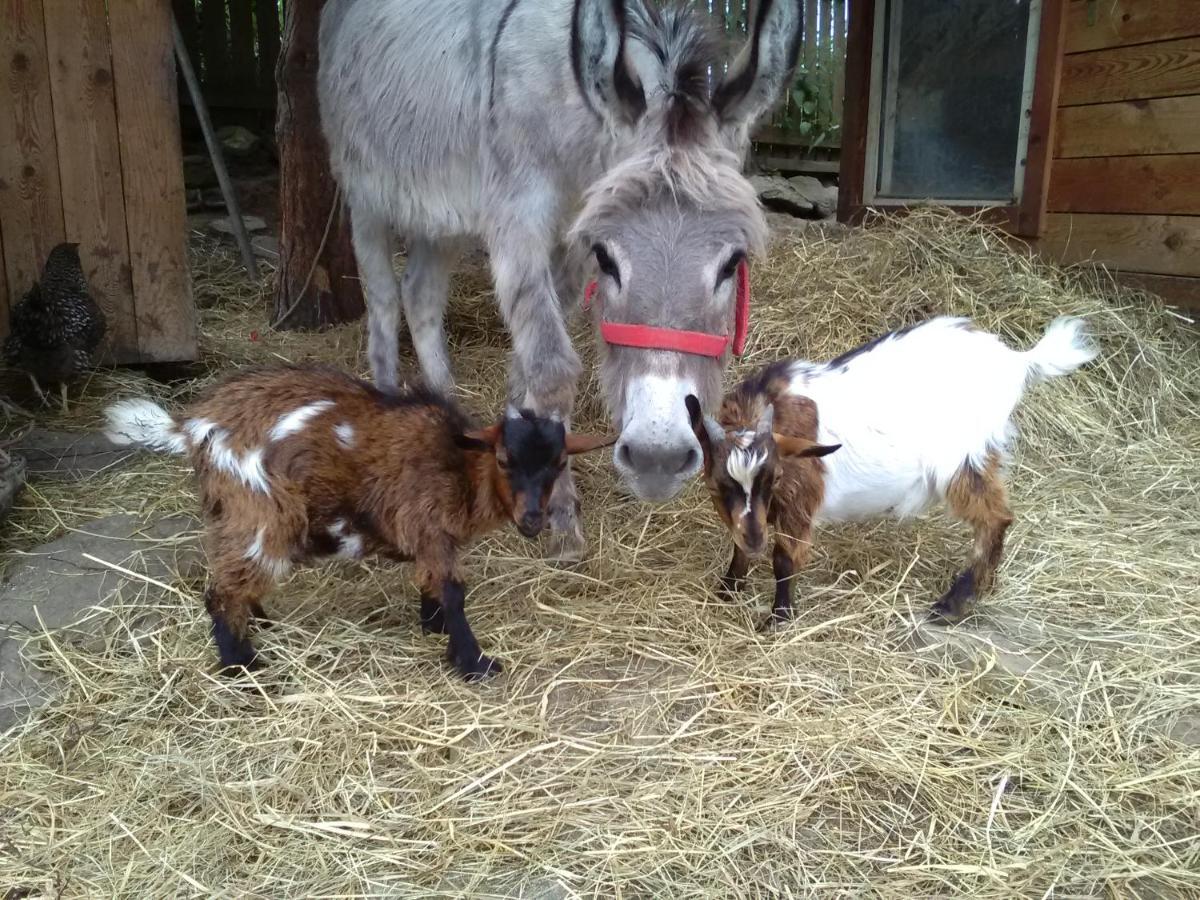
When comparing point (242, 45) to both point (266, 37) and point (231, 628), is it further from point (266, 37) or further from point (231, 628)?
point (231, 628)

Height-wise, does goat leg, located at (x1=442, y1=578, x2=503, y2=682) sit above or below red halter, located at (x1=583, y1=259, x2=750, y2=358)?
below

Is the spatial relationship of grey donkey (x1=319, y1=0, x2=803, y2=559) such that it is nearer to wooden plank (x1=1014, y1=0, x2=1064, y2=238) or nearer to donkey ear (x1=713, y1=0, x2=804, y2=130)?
donkey ear (x1=713, y1=0, x2=804, y2=130)

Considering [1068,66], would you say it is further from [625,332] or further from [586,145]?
[625,332]

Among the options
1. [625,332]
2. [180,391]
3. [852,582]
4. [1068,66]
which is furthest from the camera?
[1068,66]

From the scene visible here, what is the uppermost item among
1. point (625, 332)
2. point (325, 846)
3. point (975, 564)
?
point (625, 332)

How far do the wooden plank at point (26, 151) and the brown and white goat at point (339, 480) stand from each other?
260 cm

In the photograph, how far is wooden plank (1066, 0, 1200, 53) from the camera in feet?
15.9

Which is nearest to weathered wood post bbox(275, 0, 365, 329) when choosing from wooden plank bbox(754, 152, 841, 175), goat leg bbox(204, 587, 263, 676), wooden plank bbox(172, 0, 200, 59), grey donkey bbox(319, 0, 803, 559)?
grey donkey bbox(319, 0, 803, 559)

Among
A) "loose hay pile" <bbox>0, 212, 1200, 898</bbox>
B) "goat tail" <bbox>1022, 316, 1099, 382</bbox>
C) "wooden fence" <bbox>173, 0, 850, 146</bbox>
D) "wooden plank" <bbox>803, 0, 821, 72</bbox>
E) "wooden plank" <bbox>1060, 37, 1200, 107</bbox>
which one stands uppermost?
"wooden plank" <bbox>803, 0, 821, 72</bbox>

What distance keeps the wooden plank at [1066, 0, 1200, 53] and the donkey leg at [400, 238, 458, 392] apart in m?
4.05

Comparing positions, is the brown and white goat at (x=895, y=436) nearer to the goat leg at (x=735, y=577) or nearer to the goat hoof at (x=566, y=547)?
the goat leg at (x=735, y=577)

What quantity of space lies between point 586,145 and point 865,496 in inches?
63.1

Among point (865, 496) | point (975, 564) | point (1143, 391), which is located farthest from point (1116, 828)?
point (1143, 391)

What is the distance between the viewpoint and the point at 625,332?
8.79ft
